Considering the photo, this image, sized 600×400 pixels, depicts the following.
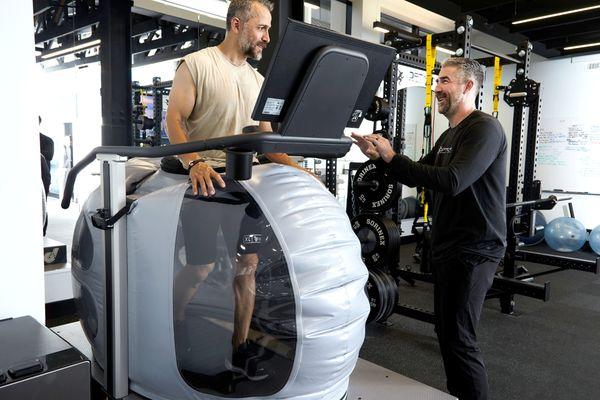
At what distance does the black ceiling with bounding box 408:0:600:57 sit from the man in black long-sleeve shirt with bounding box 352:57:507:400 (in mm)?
4499

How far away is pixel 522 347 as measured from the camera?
332cm

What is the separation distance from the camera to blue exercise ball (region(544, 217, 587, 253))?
552 cm

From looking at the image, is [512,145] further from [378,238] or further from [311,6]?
[311,6]

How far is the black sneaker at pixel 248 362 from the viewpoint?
1231mm

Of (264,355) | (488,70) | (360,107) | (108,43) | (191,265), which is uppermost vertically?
(488,70)

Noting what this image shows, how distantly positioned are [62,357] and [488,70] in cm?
839

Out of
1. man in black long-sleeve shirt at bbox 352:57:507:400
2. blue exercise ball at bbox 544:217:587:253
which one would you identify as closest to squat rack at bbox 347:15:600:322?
blue exercise ball at bbox 544:217:587:253

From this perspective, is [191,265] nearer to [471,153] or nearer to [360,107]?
[360,107]

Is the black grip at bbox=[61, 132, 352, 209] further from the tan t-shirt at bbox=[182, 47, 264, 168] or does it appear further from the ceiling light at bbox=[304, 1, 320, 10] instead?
the ceiling light at bbox=[304, 1, 320, 10]

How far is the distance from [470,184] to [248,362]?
1.24 m

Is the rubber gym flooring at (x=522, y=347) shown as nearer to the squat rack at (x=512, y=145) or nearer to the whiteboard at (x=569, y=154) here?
the squat rack at (x=512, y=145)

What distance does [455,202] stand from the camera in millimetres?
2111

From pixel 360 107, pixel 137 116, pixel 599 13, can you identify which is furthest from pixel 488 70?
pixel 360 107

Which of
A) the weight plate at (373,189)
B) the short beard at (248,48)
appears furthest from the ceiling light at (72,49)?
the short beard at (248,48)
